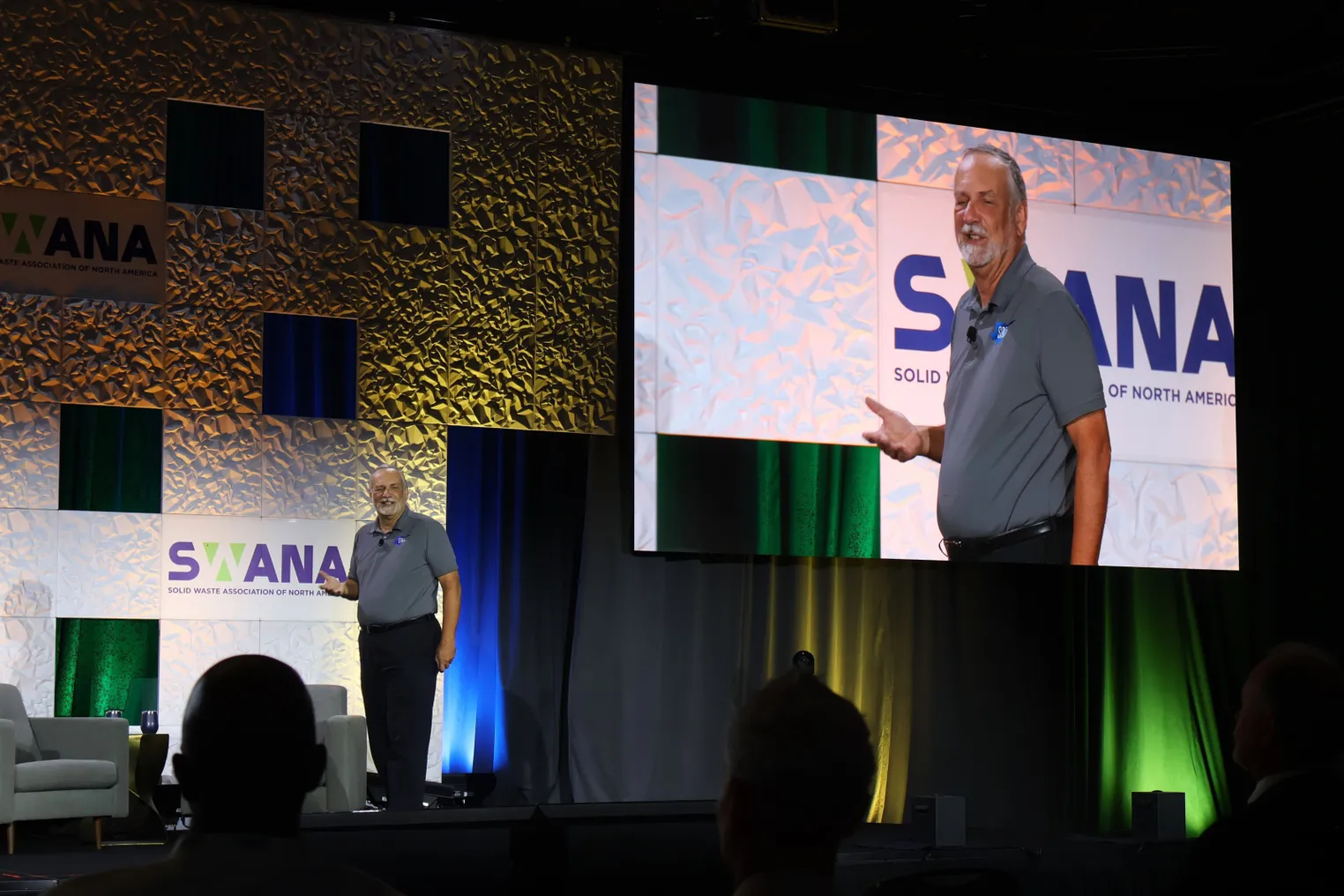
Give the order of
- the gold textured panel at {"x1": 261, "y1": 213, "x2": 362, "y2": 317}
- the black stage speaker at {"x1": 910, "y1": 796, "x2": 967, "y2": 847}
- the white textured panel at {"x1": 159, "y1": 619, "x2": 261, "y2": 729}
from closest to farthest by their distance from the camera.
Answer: the black stage speaker at {"x1": 910, "y1": 796, "x2": 967, "y2": 847} → the white textured panel at {"x1": 159, "y1": 619, "x2": 261, "y2": 729} → the gold textured panel at {"x1": 261, "y1": 213, "x2": 362, "y2": 317}

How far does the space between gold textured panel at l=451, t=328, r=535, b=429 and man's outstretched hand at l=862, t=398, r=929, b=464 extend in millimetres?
1460

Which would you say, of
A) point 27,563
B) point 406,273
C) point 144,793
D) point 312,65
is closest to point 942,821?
point 144,793

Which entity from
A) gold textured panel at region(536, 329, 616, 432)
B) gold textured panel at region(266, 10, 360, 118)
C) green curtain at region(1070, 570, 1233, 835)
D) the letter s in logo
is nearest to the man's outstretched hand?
gold textured panel at region(536, 329, 616, 432)

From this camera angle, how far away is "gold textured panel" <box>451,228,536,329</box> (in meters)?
5.91

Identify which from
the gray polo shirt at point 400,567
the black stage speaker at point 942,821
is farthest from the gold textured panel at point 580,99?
the black stage speaker at point 942,821

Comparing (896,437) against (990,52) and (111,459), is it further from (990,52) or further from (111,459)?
(111,459)

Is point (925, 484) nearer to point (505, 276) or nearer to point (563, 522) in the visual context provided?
point (563, 522)

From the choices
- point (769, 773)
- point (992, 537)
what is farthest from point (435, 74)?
point (769, 773)

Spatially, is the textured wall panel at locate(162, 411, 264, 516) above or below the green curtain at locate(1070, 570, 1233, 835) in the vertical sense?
above

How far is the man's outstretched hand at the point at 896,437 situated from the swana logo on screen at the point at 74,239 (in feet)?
9.82

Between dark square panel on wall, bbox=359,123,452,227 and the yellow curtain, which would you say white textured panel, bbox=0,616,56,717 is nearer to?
dark square panel on wall, bbox=359,123,452,227

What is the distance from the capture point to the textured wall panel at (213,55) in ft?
18.2

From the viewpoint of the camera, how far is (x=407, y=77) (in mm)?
5891

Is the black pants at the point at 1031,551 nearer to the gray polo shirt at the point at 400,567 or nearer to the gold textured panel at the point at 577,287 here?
the gold textured panel at the point at 577,287
